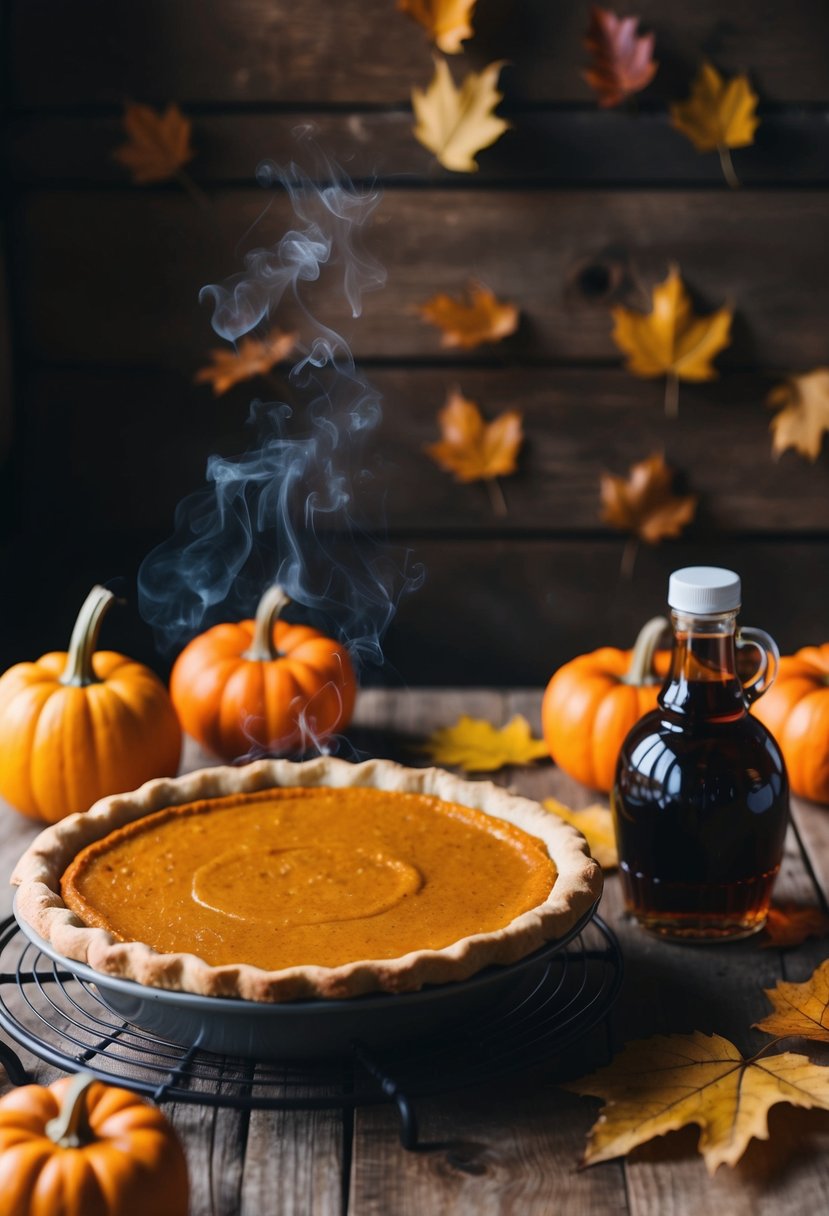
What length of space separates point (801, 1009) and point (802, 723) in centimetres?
74

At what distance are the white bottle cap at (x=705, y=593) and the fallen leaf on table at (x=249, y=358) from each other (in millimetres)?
1642

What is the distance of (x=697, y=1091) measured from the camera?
153cm

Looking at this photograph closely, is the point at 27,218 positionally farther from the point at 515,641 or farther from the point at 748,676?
the point at 748,676

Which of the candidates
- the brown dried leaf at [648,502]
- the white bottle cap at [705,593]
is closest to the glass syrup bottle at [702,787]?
the white bottle cap at [705,593]

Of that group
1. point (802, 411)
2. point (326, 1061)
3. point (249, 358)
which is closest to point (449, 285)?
point (249, 358)

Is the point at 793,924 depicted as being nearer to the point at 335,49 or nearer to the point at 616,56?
the point at 616,56

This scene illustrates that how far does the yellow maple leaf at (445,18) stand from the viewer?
2904mm

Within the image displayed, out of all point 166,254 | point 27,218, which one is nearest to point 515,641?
point 166,254

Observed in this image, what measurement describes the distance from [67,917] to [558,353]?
204 centimetres

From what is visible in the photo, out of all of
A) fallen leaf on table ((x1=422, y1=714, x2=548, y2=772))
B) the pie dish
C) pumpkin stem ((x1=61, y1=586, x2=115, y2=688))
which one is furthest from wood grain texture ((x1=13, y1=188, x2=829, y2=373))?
the pie dish

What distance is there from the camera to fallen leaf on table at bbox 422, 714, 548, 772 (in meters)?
2.57

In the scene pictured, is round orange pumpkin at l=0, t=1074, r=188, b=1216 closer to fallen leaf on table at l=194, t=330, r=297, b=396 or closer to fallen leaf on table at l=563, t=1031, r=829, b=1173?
fallen leaf on table at l=563, t=1031, r=829, b=1173

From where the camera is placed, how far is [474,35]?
9.77 feet

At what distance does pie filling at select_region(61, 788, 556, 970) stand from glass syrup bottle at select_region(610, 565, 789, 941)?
17 cm
